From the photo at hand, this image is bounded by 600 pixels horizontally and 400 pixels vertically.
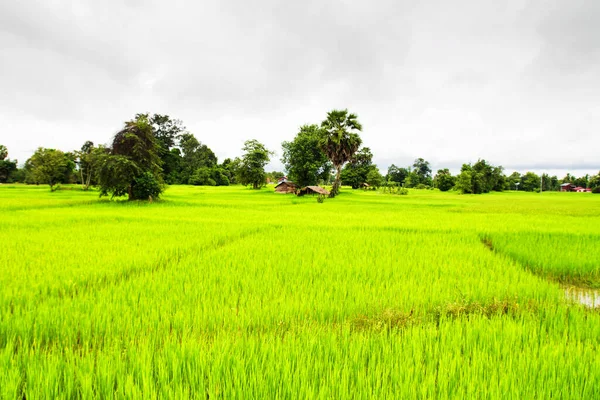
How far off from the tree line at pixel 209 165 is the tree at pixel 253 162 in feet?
0.58

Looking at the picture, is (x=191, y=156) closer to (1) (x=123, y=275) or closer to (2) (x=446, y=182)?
(2) (x=446, y=182)

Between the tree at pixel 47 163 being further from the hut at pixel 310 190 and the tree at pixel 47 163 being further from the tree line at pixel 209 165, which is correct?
the hut at pixel 310 190

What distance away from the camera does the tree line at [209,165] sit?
21.1 meters

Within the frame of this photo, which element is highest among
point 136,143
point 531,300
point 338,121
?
point 338,121

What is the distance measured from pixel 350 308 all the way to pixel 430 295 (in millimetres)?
1363

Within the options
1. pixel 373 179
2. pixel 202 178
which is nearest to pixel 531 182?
pixel 373 179

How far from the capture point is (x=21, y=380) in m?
2.17

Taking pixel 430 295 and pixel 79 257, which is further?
pixel 79 257

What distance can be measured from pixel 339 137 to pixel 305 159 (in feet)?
31.7

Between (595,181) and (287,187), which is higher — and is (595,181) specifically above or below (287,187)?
above

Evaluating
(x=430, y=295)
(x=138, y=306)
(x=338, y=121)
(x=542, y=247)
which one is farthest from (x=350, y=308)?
(x=338, y=121)

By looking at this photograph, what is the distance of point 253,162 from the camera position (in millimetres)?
49469

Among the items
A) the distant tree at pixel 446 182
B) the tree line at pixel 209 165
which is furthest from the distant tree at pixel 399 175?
the distant tree at pixel 446 182

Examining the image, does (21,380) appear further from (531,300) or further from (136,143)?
(136,143)
